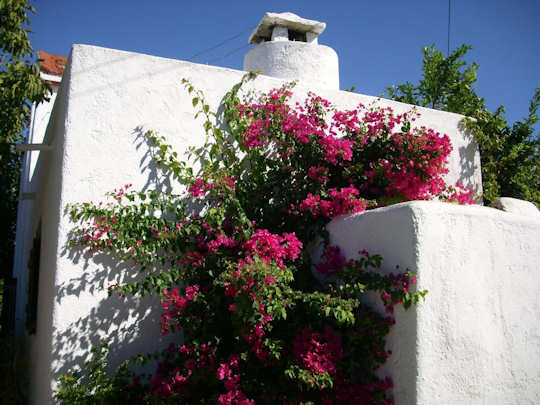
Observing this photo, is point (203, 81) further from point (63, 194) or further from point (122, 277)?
point (122, 277)

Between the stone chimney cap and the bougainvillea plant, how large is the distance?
106 inches

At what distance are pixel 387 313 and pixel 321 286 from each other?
683 millimetres

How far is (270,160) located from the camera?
4.20m

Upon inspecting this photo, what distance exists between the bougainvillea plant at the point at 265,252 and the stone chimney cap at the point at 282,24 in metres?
2.69

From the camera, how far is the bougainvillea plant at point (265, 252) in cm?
302

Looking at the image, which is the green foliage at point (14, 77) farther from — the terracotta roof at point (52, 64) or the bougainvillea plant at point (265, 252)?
the terracotta roof at point (52, 64)

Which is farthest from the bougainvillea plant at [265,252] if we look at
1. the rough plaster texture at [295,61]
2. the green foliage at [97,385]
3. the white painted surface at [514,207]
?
the rough plaster texture at [295,61]

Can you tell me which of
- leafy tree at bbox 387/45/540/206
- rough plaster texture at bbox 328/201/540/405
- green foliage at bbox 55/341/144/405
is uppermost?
leafy tree at bbox 387/45/540/206

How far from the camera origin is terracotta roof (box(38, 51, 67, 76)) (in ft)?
28.7

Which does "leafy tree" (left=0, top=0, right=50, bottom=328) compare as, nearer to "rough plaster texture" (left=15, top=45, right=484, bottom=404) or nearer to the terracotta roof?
"rough plaster texture" (left=15, top=45, right=484, bottom=404)

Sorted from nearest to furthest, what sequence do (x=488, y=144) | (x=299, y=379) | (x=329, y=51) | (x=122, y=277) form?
(x=299, y=379), (x=122, y=277), (x=488, y=144), (x=329, y=51)

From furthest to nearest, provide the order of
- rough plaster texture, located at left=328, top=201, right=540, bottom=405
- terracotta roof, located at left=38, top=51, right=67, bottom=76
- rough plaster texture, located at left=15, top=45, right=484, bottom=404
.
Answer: terracotta roof, located at left=38, top=51, right=67, bottom=76 → rough plaster texture, located at left=15, top=45, right=484, bottom=404 → rough plaster texture, located at left=328, top=201, right=540, bottom=405

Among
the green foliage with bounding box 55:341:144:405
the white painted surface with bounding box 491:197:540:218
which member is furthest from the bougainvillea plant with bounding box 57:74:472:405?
the white painted surface with bounding box 491:197:540:218

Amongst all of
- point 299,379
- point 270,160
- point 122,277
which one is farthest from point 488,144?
point 122,277
